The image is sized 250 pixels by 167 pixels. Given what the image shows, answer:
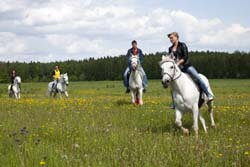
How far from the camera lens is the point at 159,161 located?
22.3 feet

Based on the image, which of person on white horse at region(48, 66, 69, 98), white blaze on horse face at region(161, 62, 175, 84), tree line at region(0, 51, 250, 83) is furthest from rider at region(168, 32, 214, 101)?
tree line at region(0, 51, 250, 83)

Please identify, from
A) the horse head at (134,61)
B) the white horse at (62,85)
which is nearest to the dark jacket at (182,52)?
the horse head at (134,61)

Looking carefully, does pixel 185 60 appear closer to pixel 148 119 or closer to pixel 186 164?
pixel 148 119

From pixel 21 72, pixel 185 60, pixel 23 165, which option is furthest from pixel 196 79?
pixel 21 72

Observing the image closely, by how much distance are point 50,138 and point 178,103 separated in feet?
10.7

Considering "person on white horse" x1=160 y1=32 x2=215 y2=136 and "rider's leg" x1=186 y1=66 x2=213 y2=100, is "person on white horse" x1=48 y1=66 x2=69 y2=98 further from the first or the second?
"person on white horse" x1=160 y1=32 x2=215 y2=136

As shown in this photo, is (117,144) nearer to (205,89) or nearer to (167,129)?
(167,129)

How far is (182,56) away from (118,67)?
128 meters

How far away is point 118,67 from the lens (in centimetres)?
13912

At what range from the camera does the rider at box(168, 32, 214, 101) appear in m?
11.5

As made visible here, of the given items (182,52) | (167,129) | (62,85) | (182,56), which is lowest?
(167,129)

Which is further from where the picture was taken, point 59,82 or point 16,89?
point 16,89

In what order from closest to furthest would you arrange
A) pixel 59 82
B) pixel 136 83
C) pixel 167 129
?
pixel 167 129 → pixel 136 83 → pixel 59 82

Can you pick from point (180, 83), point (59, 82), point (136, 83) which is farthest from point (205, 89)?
point (59, 82)
